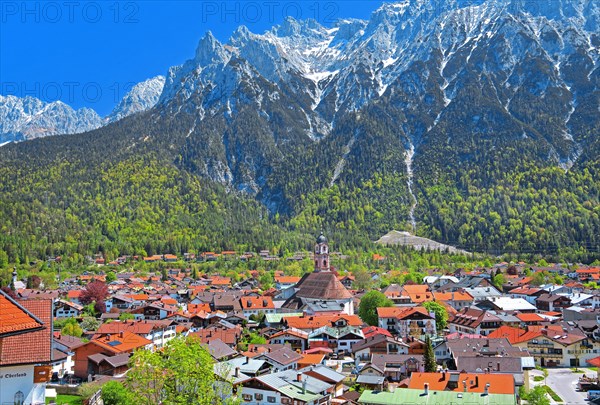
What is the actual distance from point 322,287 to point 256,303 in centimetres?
1000

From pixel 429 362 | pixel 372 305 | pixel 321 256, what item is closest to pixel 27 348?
pixel 429 362

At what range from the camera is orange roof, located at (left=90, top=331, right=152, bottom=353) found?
56.6 meters

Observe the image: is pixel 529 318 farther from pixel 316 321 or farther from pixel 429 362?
pixel 429 362

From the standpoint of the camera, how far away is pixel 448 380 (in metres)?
45.2

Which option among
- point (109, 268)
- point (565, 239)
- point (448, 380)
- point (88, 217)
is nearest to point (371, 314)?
point (448, 380)

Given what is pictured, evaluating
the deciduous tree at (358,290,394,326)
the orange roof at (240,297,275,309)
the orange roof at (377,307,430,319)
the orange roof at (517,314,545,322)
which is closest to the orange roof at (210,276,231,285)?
the orange roof at (240,297,275,309)

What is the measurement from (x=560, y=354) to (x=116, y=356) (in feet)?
146

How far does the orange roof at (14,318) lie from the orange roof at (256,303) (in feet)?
256

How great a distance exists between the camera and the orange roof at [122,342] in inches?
2230

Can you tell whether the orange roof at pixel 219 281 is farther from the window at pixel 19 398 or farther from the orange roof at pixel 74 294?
the window at pixel 19 398

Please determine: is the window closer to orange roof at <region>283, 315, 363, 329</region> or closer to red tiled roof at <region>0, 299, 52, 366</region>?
red tiled roof at <region>0, 299, 52, 366</region>

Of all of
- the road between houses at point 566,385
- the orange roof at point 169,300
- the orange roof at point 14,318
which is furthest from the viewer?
the orange roof at point 169,300

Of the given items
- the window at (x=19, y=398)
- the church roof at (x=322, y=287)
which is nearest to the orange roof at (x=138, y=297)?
the church roof at (x=322, y=287)

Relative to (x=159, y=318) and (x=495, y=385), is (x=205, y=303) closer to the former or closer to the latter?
(x=159, y=318)
